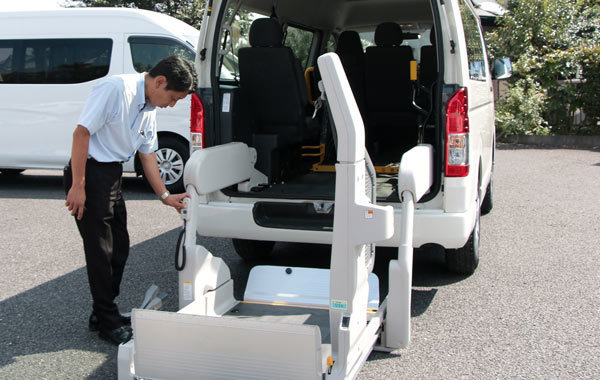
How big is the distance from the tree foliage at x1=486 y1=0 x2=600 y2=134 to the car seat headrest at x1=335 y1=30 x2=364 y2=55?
9054 millimetres

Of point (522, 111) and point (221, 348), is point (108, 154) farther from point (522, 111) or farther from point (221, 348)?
point (522, 111)

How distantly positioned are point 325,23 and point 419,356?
4799 millimetres

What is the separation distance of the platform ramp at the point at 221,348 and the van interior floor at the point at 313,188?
1585 millimetres

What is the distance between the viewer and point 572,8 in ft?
52.5

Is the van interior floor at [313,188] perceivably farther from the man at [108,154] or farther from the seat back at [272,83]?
the man at [108,154]

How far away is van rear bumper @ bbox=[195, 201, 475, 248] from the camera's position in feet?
13.4

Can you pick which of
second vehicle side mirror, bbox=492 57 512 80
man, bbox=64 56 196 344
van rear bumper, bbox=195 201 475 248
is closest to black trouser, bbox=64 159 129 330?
man, bbox=64 56 196 344

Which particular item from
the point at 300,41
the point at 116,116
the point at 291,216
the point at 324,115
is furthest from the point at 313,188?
the point at 300,41

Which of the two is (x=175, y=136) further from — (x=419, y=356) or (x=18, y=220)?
(x=419, y=356)

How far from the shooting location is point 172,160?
8.80 meters

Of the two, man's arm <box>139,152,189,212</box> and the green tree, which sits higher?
the green tree

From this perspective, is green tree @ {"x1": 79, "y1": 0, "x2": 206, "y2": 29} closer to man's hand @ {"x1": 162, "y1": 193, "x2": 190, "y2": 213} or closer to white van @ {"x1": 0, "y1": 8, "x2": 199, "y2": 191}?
white van @ {"x1": 0, "y1": 8, "x2": 199, "y2": 191}

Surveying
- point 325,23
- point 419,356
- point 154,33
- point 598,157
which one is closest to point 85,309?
point 419,356

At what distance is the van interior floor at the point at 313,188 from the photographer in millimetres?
4379
